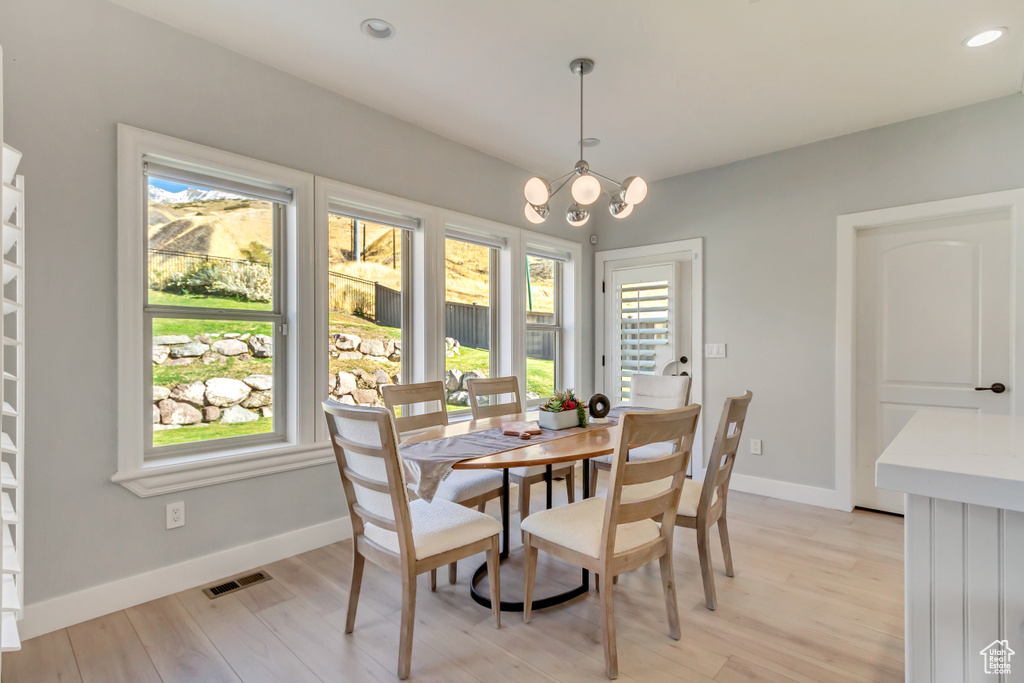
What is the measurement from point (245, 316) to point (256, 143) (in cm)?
90

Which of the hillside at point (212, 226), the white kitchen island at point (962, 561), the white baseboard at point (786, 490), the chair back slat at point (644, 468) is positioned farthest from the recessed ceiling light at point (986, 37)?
the hillside at point (212, 226)

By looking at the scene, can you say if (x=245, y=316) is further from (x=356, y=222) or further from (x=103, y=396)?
(x=356, y=222)

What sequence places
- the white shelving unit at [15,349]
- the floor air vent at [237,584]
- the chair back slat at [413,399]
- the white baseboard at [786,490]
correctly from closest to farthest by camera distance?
the white shelving unit at [15,349], the floor air vent at [237,584], the chair back slat at [413,399], the white baseboard at [786,490]

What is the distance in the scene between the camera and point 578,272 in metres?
4.75

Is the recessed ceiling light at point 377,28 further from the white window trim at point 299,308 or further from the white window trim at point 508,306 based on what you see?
the white window trim at point 508,306

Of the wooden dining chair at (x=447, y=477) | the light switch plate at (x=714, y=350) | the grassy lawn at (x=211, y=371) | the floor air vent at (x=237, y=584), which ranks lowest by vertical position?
the floor air vent at (x=237, y=584)

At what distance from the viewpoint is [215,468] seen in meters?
2.50

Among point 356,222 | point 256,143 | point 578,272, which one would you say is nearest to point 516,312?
point 578,272

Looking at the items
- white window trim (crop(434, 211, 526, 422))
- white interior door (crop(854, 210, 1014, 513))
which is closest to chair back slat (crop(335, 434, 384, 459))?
white window trim (crop(434, 211, 526, 422))

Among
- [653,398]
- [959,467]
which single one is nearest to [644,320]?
[653,398]

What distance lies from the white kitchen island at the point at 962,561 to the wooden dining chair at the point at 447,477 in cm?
169

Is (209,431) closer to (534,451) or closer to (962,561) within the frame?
(534,451)

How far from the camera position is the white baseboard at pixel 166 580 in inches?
81.0

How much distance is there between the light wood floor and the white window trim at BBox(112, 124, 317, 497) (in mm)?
544
